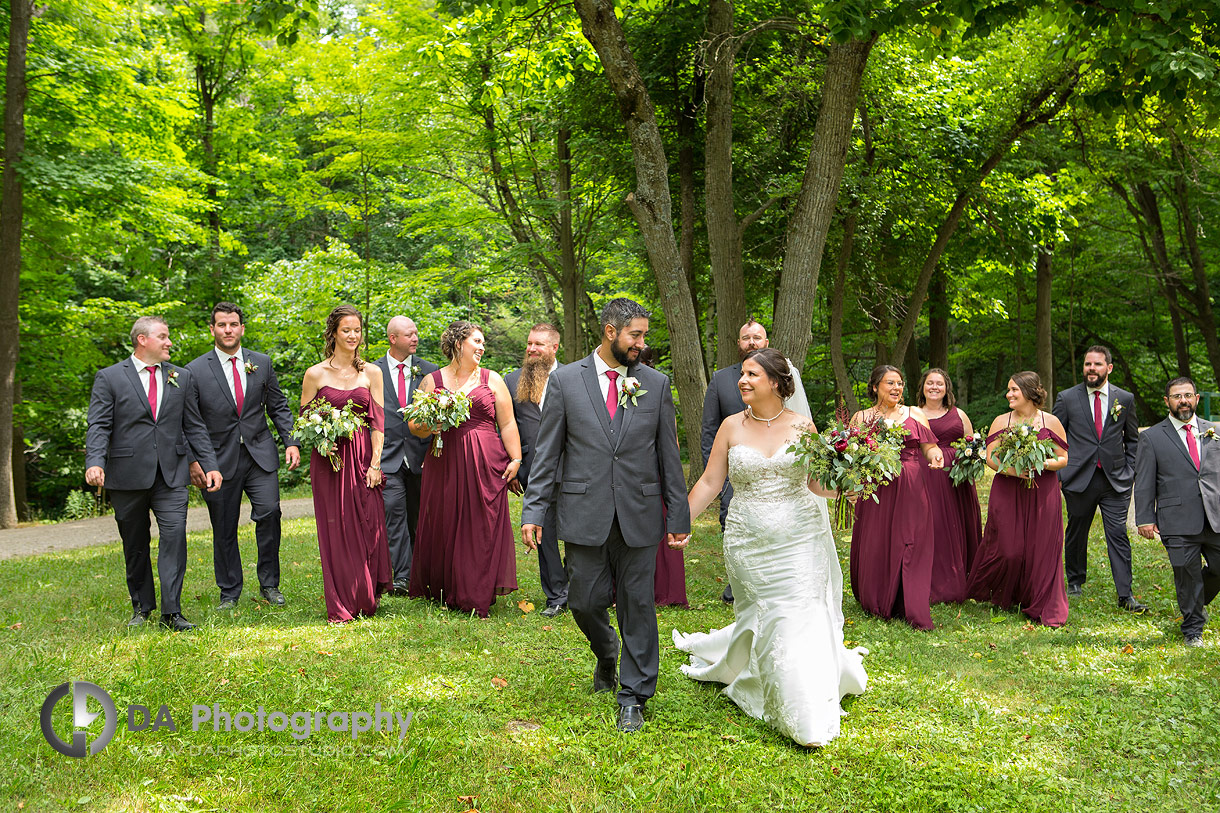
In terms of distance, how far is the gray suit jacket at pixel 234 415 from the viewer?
782cm

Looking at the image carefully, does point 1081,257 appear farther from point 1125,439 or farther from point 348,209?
point 348,209

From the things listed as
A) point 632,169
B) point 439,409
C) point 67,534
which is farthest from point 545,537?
point 67,534

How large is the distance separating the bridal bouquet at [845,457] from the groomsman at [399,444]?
447 centimetres

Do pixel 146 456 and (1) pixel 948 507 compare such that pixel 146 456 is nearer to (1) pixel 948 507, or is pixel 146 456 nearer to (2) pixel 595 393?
(2) pixel 595 393

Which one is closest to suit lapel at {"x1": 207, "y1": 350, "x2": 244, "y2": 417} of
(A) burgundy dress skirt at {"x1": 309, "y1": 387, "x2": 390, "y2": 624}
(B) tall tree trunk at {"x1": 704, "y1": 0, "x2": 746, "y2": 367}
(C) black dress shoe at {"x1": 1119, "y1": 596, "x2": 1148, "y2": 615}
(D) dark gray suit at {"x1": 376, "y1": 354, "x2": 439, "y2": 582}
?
(A) burgundy dress skirt at {"x1": 309, "y1": 387, "x2": 390, "y2": 624}

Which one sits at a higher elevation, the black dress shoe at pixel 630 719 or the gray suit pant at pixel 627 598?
the gray suit pant at pixel 627 598

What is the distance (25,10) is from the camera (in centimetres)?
1445

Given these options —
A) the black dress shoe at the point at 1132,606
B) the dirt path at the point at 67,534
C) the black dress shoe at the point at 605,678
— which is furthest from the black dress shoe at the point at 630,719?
the dirt path at the point at 67,534

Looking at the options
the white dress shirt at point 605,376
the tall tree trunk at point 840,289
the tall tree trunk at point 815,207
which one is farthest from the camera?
the tall tree trunk at point 840,289

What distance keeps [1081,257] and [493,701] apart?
25781mm

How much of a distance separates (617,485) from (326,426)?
3.26 m

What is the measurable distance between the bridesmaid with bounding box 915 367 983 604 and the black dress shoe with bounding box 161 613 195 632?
6.60 m

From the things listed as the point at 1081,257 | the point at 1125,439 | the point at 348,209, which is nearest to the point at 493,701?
the point at 1125,439

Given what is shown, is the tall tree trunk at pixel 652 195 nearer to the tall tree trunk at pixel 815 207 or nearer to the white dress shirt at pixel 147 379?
the tall tree trunk at pixel 815 207
